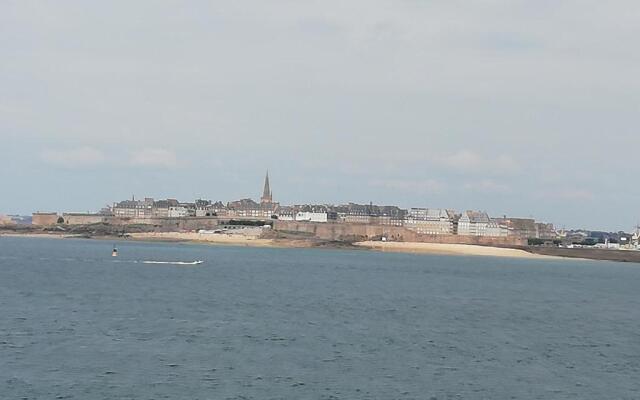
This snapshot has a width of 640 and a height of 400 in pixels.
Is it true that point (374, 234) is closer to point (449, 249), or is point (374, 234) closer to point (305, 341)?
point (449, 249)

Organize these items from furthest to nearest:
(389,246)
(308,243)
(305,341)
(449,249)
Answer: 1. (308,243)
2. (389,246)
3. (449,249)
4. (305,341)

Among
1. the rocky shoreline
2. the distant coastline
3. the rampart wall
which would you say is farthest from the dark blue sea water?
the rampart wall

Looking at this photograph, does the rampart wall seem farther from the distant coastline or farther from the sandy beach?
the sandy beach

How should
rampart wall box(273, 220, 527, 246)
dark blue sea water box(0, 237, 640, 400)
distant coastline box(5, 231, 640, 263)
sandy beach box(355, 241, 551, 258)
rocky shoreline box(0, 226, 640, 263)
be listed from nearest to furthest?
dark blue sea water box(0, 237, 640, 400) → distant coastline box(5, 231, 640, 263) → rocky shoreline box(0, 226, 640, 263) → sandy beach box(355, 241, 551, 258) → rampart wall box(273, 220, 527, 246)

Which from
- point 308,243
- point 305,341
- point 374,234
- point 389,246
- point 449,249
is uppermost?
point 374,234

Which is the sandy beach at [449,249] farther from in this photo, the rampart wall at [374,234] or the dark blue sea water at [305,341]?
the dark blue sea water at [305,341]

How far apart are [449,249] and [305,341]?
12299cm

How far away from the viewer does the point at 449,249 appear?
158 metres

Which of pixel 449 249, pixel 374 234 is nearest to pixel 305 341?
pixel 449 249

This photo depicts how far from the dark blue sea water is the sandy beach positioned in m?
86.6

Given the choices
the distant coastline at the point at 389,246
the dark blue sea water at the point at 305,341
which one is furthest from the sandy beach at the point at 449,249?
the dark blue sea water at the point at 305,341

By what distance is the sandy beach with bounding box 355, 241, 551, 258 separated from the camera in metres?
153

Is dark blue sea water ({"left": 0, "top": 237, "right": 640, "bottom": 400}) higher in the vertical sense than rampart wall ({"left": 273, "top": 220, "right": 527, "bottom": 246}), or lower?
lower

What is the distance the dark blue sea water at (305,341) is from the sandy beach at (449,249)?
86.6 meters
